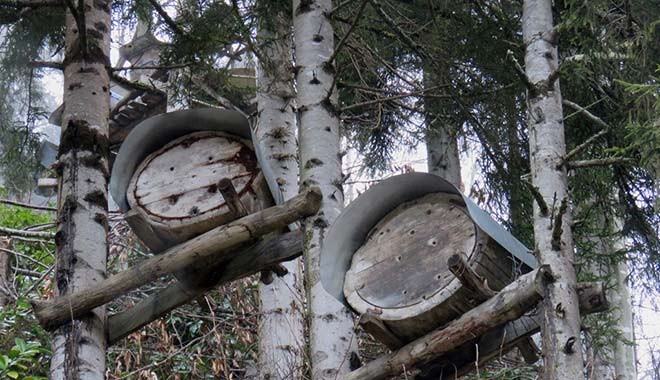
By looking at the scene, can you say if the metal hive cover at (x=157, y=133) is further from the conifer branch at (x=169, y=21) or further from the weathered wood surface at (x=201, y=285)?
the conifer branch at (x=169, y=21)

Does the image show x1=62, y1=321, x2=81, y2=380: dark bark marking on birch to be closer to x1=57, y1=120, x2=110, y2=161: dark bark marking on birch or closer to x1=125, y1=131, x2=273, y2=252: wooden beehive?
x1=125, y1=131, x2=273, y2=252: wooden beehive

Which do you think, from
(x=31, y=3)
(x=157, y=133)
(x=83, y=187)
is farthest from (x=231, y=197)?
(x=31, y=3)

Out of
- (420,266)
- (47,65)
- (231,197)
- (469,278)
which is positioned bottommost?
(469,278)

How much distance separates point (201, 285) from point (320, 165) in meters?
0.98

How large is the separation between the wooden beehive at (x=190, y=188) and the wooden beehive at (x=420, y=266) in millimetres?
678

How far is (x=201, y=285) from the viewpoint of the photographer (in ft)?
17.4

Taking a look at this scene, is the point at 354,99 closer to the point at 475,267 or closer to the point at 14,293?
the point at 14,293

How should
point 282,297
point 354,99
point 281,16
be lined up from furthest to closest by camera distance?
point 354,99, point 281,16, point 282,297

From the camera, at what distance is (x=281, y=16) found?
8.06 metres

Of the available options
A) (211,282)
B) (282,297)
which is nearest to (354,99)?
(282,297)

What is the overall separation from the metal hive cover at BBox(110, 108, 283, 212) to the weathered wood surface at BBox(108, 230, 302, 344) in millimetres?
544

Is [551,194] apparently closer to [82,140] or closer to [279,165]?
[82,140]

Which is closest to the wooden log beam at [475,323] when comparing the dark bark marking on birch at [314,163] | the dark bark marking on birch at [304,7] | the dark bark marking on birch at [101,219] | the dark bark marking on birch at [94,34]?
the dark bark marking on birch at [314,163]

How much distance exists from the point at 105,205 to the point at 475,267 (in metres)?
2.20
